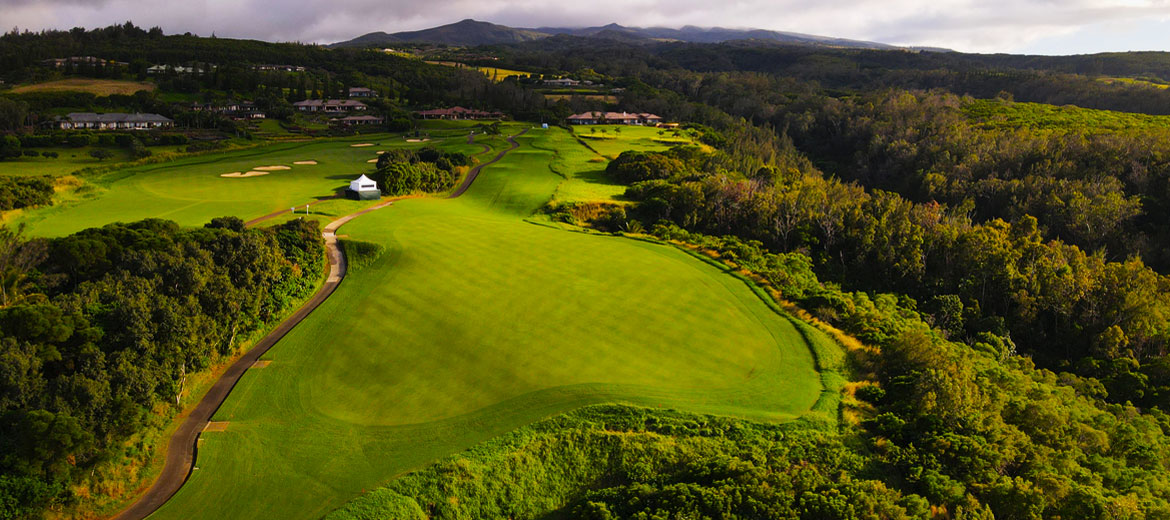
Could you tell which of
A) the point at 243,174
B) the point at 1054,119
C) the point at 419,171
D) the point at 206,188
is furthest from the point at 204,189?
the point at 1054,119

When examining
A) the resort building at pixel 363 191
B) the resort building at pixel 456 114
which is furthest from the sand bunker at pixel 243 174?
the resort building at pixel 456 114

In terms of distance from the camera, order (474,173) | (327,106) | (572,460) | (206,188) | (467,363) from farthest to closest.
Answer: (327,106), (474,173), (206,188), (467,363), (572,460)

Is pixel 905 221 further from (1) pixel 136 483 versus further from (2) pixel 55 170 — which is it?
(2) pixel 55 170

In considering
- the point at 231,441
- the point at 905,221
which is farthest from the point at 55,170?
the point at 905,221

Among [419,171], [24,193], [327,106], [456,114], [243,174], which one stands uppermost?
[327,106]

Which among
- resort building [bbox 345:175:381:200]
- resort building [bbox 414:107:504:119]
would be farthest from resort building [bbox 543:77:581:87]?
resort building [bbox 345:175:381:200]

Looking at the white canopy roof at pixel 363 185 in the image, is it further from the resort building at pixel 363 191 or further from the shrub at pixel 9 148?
the shrub at pixel 9 148

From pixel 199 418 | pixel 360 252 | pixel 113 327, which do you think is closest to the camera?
pixel 113 327

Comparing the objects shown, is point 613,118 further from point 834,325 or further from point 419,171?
point 834,325

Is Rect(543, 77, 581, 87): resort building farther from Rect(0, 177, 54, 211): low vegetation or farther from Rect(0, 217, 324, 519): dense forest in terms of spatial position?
Rect(0, 217, 324, 519): dense forest
